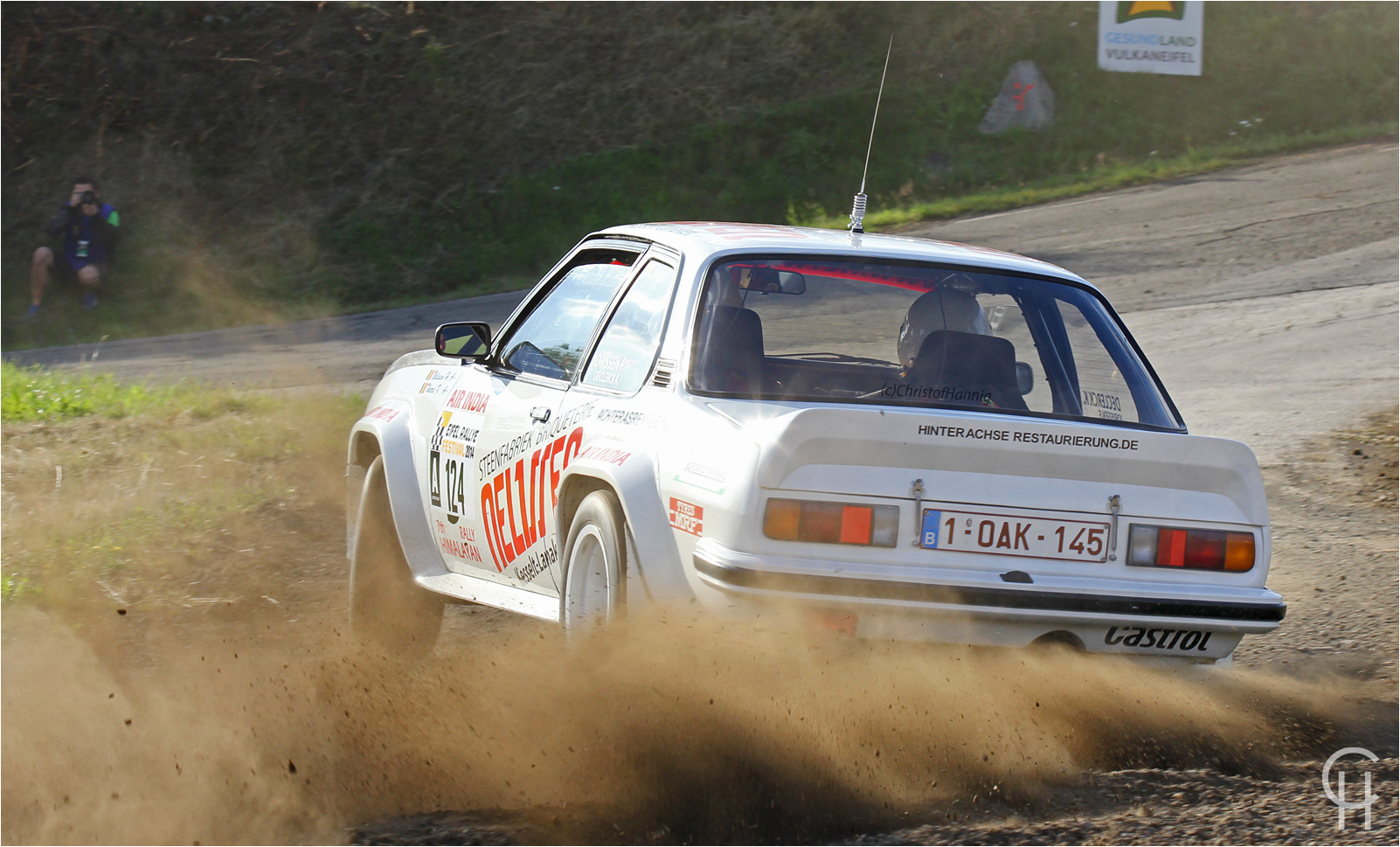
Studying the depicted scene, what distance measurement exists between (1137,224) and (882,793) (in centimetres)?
1547

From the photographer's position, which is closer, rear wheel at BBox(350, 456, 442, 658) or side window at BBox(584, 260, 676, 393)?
side window at BBox(584, 260, 676, 393)

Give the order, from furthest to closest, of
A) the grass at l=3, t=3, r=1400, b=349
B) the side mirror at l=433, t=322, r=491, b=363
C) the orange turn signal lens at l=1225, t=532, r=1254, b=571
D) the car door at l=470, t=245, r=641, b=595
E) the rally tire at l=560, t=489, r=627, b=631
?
the grass at l=3, t=3, r=1400, b=349, the side mirror at l=433, t=322, r=491, b=363, the car door at l=470, t=245, r=641, b=595, the rally tire at l=560, t=489, r=627, b=631, the orange turn signal lens at l=1225, t=532, r=1254, b=571

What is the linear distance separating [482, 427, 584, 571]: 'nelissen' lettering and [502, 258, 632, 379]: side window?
36 centimetres

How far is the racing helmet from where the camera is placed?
4.47 m

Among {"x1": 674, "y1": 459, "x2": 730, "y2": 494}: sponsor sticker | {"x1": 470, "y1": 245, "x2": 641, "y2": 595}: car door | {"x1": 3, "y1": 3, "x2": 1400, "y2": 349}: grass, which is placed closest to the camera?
{"x1": 674, "y1": 459, "x2": 730, "y2": 494}: sponsor sticker

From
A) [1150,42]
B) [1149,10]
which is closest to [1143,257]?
[1150,42]

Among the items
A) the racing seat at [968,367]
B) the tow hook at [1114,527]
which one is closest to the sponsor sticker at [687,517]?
the racing seat at [968,367]

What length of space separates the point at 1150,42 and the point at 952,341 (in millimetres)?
21506

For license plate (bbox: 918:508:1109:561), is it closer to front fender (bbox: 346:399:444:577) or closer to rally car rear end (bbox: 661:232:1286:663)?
rally car rear end (bbox: 661:232:1286:663)

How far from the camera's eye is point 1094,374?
447 cm

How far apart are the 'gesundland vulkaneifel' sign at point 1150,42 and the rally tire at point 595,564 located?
21463 mm

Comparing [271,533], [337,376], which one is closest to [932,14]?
[337,376]

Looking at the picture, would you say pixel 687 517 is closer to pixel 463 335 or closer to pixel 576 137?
pixel 463 335

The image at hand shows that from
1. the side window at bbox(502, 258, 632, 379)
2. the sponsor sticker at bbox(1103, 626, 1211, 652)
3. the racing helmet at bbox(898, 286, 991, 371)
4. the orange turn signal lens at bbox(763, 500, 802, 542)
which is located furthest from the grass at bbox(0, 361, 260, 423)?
the sponsor sticker at bbox(1103, 626, 1211, 652)
